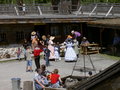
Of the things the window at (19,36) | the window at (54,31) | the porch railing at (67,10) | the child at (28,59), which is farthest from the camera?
the window at (54,31)

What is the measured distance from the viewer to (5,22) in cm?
2402

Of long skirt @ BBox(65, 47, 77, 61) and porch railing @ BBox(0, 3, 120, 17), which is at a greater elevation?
porch railing @ BBox(0, 3, 120, 17)

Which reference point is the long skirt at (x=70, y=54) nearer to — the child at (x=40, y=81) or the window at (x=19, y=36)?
the window at (x=19, y=36)

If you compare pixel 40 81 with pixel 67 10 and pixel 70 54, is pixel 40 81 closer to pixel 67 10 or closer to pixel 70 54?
pixel 70 54

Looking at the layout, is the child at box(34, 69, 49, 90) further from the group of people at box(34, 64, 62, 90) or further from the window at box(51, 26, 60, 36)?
the window at box(51, 26, 60, 36)

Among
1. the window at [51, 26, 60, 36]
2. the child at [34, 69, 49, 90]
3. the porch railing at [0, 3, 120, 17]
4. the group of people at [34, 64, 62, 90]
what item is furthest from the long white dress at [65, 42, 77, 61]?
the child at [34, 69, 49, 90]

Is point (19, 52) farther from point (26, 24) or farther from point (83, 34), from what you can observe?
point (83, 34)

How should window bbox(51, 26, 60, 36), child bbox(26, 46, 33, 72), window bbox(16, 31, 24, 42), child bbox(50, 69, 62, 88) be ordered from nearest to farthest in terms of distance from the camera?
child bbox(50, 69, 62, 88) < child bbox(26, 46, 33, 72) < window bbox(16, 31, 24, 42) < window bbox(51, 26, 60, 36)

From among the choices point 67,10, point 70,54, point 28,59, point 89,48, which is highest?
point 67,10

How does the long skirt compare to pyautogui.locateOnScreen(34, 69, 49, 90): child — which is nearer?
pyautogui.locateOnScreen(34, 69, 49, 90): child

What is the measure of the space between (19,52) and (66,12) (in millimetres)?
7999

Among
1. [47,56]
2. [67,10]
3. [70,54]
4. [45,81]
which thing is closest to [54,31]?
[67,10]

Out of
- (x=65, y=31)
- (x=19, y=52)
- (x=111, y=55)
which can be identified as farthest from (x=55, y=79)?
(x=65, y=31)

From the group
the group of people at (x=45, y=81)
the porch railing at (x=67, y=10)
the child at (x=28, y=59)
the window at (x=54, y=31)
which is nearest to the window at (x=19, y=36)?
the porch railing at (x=67, y=10)
